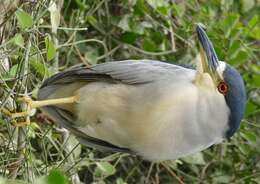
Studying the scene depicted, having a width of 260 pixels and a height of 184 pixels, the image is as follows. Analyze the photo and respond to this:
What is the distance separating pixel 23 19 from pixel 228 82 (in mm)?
660

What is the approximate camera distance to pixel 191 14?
2.94 m

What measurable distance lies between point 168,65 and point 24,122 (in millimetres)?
515

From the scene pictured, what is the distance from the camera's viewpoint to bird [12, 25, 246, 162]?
2.03 m

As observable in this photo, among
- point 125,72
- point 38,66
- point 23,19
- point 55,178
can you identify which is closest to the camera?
point 55,178

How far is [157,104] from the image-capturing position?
80.2 inches

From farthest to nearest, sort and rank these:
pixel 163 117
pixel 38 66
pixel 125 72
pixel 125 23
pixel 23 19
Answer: pixel 125 23, pixel 125 72, pixel 163 117, pixel 38 66, pixel 23 19

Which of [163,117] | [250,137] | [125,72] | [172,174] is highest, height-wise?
[125,72]

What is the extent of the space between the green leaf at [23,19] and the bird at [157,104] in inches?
13.8

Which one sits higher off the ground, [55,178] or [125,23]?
[125,23]

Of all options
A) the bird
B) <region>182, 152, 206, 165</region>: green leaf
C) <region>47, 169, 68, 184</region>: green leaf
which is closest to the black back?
the bird

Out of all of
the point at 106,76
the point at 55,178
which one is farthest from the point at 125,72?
the point at 55,178

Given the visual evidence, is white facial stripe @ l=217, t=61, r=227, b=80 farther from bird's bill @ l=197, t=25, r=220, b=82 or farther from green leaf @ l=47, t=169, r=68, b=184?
green leaf @ l=47, t=169, r=68, b=184

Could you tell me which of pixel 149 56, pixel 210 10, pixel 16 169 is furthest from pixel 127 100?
pixel 210 10

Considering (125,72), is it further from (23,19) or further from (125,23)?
(125,23)
